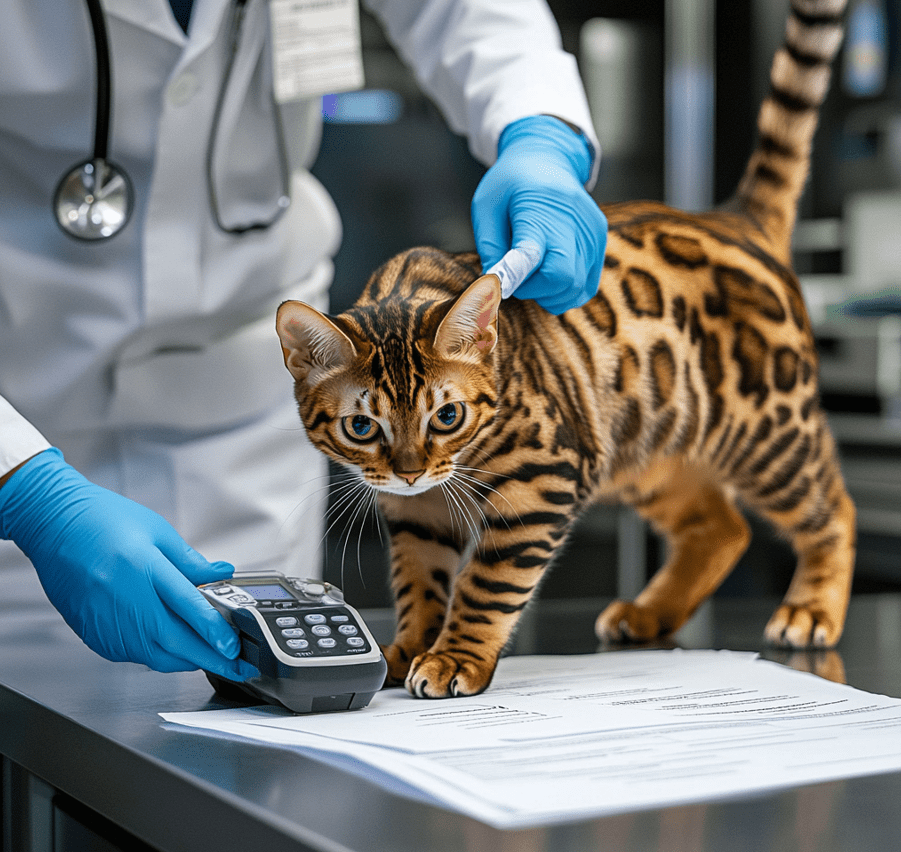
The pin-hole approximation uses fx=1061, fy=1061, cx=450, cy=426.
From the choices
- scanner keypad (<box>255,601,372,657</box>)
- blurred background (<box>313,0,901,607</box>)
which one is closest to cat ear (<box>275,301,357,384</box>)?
scanner keypad (<box>255,601,372,657</box>)

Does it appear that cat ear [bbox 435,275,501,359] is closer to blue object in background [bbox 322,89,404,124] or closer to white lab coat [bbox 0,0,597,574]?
white lab coat [bbox 0,0,597,574]

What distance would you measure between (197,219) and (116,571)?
0.64 m

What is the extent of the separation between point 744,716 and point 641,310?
0.57 meters

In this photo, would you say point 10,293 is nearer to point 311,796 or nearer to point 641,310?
point 641,310

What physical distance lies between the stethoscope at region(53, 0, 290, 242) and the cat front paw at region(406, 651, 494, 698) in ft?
2.42

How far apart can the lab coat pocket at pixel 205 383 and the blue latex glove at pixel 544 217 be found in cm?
46

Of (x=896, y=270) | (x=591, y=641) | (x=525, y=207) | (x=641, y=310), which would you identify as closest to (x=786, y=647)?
(x=591, y=641)

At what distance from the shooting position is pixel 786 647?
1.17 m

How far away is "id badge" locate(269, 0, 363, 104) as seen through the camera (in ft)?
4.52

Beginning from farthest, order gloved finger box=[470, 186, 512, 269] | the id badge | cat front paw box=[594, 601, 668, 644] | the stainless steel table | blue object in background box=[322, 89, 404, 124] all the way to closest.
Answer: blue object in background box=[322, 89, 404, 124]
the id badge
cat front paw box=[594, 601, 668, 644]
gloved finger box=[470, 186, 512, 269]
the stainless steel table

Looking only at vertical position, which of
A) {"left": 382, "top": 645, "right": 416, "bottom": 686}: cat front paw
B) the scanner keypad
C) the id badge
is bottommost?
{"left": 382, "top": 645, "right": 416, "bottom": 686}: cat front paw

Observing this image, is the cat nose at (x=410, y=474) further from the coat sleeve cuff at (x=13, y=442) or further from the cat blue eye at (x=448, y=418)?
the coat sleeve cuff at (x=13, y=442)

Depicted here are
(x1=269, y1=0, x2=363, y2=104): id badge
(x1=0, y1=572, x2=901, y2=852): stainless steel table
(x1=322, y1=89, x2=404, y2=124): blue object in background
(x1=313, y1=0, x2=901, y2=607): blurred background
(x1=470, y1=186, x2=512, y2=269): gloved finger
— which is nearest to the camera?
(x1=0, y1=572, x2=901, y2=852): stainless steel table

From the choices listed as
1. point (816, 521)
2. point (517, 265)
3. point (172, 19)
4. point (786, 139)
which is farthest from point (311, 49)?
point (816, 521)
